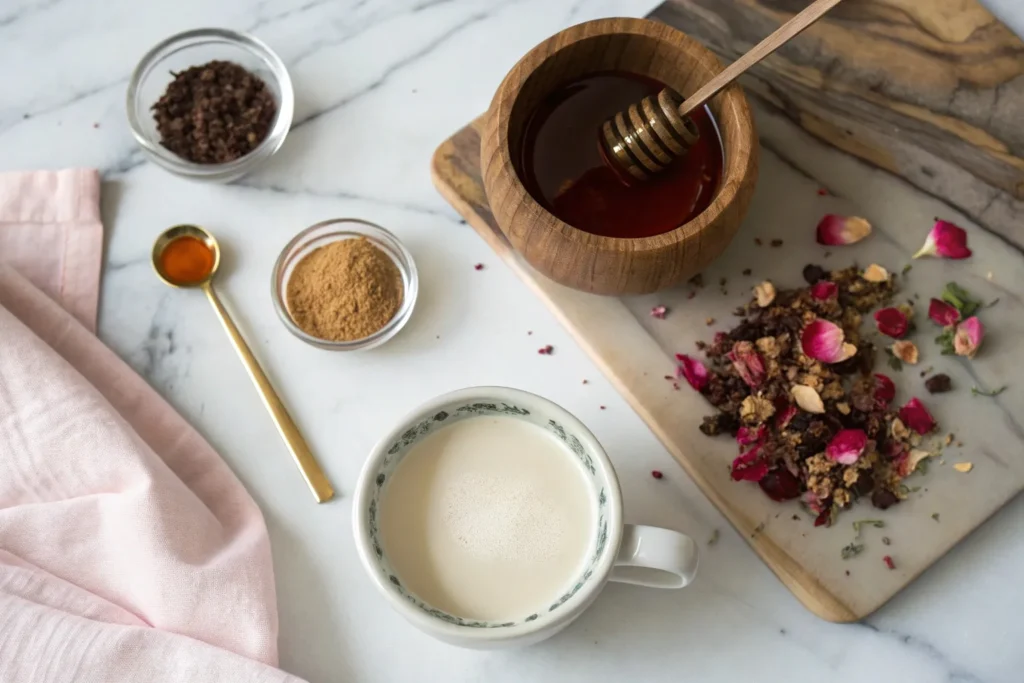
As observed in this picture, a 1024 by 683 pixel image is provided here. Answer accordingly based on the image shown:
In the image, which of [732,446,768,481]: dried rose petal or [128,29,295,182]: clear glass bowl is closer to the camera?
[732,446,768,481]: dried rose petal

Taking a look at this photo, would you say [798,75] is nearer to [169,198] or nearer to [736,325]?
[736,325]

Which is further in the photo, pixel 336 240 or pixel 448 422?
pixel 336 240

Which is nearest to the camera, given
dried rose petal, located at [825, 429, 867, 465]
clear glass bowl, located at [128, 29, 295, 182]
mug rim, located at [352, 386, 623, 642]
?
mug rim, located at [352, 386, 623, 642]

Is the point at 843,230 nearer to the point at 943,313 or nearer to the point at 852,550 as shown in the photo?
the point at 943,313

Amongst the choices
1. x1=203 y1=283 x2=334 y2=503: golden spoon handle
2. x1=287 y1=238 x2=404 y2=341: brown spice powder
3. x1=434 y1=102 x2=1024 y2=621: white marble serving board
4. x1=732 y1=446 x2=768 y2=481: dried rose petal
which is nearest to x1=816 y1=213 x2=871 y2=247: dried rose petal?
x1=434 y1=102 x2=1024 y2=621: white marble serving board

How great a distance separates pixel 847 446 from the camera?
0.92 metres

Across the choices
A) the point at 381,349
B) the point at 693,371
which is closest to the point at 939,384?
the point at 693,371

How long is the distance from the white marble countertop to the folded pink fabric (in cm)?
4

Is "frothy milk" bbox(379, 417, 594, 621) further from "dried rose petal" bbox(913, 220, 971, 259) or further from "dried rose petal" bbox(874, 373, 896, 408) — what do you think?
"dried rose petal" bbox(913, 220, 971, 259)

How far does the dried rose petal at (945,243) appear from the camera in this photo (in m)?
0.99

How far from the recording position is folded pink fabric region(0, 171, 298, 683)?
900mm

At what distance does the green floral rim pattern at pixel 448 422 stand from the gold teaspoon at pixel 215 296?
0.49ft

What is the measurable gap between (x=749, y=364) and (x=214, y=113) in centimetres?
68

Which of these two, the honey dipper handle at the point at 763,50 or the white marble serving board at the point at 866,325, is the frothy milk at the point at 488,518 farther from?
the honey dipper handle at the point at 763,50
